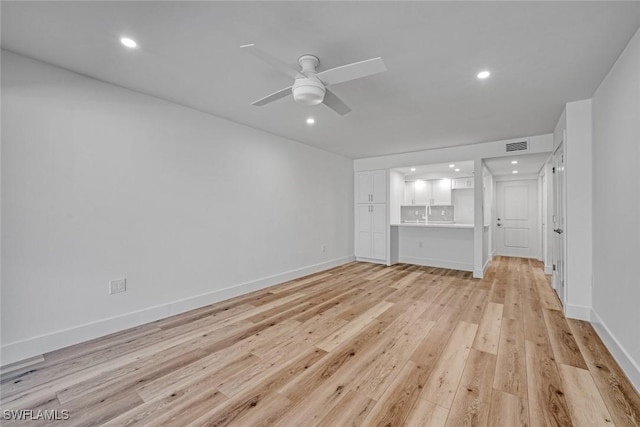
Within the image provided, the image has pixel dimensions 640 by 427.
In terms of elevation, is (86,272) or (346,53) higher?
(346,53)

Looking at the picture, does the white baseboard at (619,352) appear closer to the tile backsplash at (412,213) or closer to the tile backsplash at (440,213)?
the tile backsplash at (440,213)

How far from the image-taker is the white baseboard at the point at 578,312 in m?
2.96

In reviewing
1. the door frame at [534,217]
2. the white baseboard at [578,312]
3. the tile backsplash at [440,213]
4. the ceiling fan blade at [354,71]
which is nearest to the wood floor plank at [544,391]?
the white baseboard at [578,312]

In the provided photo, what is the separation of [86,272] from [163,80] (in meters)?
2.01

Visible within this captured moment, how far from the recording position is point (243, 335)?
8.66 feet

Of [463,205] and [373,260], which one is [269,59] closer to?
[373,260]

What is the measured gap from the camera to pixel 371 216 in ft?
20.4

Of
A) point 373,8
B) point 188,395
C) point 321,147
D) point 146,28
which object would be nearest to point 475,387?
point 188,395

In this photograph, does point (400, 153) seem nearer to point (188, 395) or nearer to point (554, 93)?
point (554, 93)

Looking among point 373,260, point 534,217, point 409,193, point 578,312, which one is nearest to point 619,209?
point 578,312

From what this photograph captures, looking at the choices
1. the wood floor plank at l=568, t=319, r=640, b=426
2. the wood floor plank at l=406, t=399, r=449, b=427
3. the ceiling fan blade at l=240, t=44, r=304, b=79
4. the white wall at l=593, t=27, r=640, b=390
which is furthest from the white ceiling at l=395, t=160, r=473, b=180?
the wood floor plank at l=406, t=399, r=449, b=427

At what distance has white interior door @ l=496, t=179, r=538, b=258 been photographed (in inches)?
278

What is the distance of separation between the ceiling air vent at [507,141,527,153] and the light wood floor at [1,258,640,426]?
8.44 feet

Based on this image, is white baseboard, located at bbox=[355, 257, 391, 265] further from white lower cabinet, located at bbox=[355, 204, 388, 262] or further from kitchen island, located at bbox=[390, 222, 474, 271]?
kitchen island, located at bbox=[390, 222, 474, 271]
